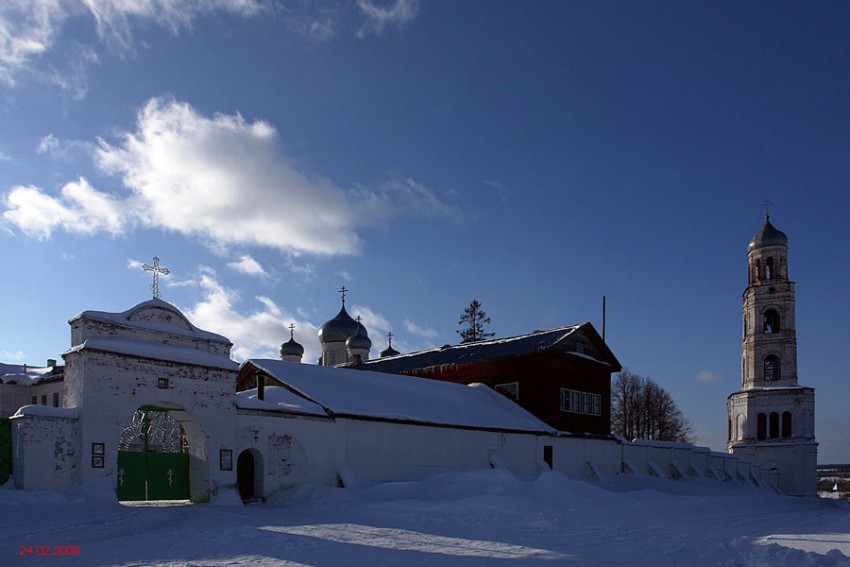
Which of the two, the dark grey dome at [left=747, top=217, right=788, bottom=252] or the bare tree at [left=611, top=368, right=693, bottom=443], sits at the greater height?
the dark grey dome at [left=747, top=217, right=788, bottom=252]

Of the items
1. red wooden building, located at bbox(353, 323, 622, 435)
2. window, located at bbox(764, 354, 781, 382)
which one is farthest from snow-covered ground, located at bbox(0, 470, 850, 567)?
window, located at bbox(764, 354, 781, 382)

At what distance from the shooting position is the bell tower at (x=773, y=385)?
1978 inches

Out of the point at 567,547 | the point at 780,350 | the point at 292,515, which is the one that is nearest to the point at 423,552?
the point at 567,547

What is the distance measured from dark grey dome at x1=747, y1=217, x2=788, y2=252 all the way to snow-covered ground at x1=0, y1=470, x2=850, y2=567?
109 ft

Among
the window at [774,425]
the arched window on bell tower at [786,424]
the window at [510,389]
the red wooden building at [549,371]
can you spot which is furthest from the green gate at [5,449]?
the arched window on bell tower at [786,424]

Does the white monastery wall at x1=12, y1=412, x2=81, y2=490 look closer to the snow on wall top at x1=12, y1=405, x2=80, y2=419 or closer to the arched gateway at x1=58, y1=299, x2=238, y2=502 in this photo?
the snow on wall top at x1=12, y1=405, x2=80, y2=419

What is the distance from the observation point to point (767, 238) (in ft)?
172

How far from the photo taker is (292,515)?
17.4m

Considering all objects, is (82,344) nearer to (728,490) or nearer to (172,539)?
(172,539)

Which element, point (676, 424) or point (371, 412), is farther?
point (676, 424)

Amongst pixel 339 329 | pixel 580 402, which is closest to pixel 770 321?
pixel 580 402

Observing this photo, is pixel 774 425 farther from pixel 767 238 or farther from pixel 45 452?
pixel 45 452

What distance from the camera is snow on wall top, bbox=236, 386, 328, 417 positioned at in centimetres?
2172

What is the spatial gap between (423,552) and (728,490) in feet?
96.4
